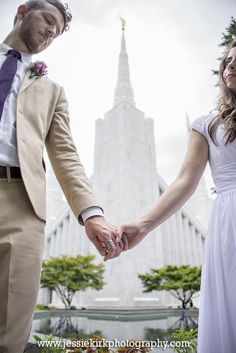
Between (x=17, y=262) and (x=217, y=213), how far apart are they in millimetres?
957

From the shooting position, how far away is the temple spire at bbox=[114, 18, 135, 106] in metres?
25.1

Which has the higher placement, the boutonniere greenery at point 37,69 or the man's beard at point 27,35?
the man's beard at point 27,35

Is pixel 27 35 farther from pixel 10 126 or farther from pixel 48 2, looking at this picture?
pixel 10 126

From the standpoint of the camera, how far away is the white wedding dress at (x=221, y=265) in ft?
4.13

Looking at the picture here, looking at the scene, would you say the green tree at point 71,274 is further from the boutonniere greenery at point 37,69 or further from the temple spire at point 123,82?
the boutonniere greenery at point 37,69

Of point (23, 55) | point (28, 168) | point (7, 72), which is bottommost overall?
point (28, 168)

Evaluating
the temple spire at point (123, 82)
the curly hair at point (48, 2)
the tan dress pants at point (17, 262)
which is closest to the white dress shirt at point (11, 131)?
the tan dress pants at point (17, 262)

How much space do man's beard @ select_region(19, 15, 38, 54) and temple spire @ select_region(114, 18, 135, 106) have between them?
2261 cm

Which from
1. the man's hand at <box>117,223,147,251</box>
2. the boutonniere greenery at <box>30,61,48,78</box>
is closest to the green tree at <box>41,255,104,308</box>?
the man's hand at <box>117,223,147,251</box>

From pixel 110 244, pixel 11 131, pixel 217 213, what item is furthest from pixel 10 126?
pixel 217 213

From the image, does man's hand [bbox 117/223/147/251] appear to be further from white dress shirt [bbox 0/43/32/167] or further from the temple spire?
the temple spire

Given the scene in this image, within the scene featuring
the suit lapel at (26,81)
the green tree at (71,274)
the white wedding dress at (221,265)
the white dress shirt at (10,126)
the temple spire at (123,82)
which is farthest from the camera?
the temple spire at (123,82)

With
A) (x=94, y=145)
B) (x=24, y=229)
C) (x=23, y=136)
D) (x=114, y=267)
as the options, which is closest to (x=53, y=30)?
(x=23, y=136)

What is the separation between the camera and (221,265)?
4.37 ft
